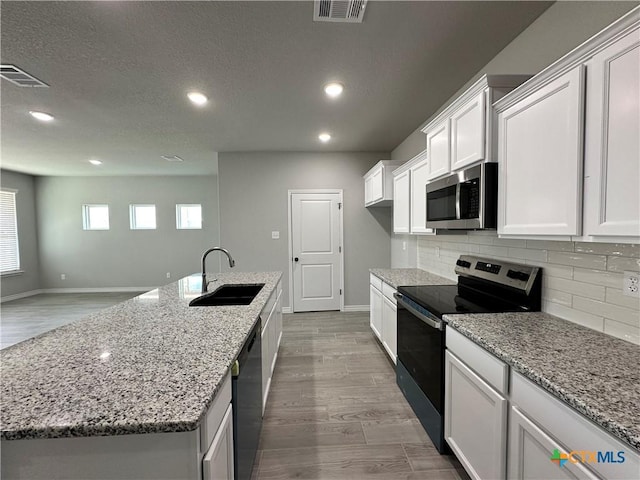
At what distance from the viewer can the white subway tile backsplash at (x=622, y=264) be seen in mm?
1196

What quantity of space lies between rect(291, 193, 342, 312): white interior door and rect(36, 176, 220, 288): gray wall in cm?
275

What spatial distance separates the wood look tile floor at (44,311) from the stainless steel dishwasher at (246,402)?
3.64m

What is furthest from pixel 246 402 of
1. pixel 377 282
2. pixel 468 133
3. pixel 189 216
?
pixel 189 216

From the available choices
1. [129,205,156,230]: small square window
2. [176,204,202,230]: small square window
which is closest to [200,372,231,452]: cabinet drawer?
[176,204,202,230]: small square window

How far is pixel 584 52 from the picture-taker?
3.56 ft

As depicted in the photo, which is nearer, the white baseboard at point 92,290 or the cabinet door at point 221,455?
the cabinet door at point 221,455

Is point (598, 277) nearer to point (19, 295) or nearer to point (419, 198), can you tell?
point (419, 198)

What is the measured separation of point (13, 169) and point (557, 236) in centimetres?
893

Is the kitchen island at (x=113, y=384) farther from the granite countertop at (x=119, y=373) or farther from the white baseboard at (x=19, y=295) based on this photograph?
the white baseboard at (x=19, y=295)

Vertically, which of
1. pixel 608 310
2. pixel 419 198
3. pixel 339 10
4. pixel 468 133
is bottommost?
pixel 608 310

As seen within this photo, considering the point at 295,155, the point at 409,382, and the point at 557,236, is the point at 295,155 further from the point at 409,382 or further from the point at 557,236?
the point at 557,236

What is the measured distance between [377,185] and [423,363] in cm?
261

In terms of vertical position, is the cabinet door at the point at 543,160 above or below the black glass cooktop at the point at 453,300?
above

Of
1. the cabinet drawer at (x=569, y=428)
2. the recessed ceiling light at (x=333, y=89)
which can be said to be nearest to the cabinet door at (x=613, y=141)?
the cabinet drawer at (x=569, y=428)
